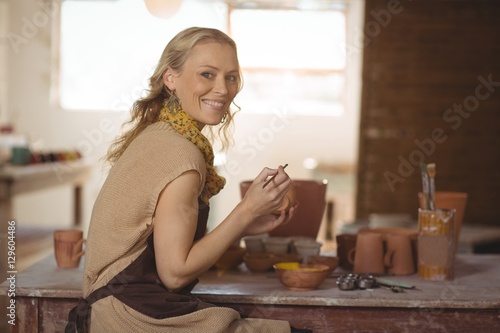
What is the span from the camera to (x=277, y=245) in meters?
2.44

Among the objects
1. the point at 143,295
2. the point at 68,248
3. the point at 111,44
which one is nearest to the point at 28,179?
the point at 111,44

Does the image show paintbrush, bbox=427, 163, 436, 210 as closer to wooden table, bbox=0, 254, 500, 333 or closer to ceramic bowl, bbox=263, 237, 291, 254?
wooden table, bbox=0, 254, 500, 333

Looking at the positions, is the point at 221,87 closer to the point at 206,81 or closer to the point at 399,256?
the point at 206,81

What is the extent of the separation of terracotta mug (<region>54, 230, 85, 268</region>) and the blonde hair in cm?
36

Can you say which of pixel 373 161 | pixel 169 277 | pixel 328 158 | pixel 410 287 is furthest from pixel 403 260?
pixel 328 158

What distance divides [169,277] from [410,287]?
72 centimetres

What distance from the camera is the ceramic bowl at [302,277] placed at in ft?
6.63

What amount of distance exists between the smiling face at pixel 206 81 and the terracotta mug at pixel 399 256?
0.75 m

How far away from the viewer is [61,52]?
26.4ft

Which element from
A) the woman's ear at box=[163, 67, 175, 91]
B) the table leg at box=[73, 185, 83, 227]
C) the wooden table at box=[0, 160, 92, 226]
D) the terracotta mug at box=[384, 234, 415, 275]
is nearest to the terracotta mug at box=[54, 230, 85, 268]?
the woman's ear at box=[163, 67, 175, 91]

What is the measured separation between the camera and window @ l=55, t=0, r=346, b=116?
7789 mm

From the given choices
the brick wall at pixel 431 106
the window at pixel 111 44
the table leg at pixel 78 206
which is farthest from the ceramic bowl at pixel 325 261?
the window at pixel 111 44

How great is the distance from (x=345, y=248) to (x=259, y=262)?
294mm

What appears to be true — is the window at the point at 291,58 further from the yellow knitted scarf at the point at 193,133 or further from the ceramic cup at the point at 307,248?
the yellow knitted scarf at the point at 193,133
